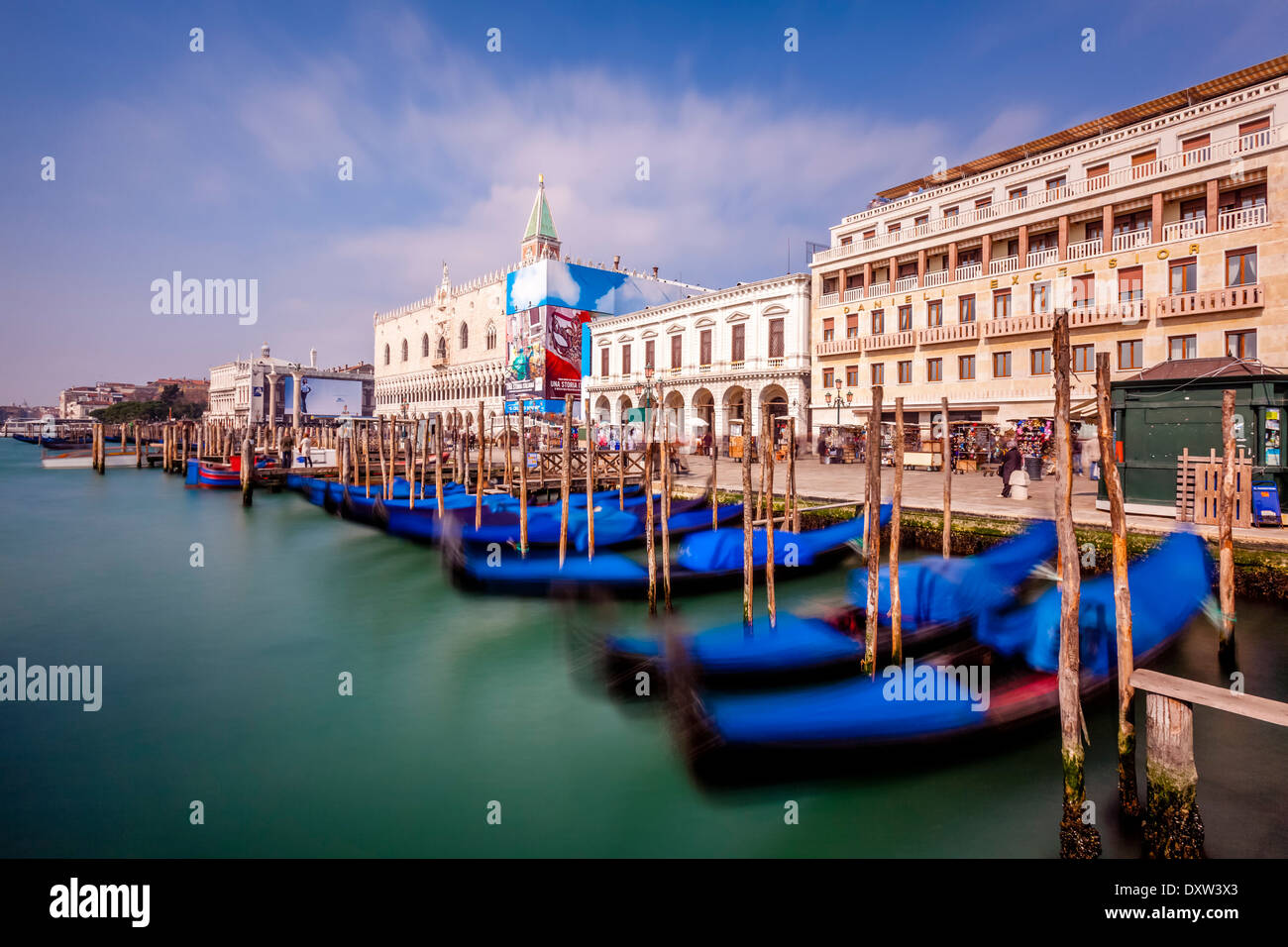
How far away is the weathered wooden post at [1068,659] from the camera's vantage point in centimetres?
396

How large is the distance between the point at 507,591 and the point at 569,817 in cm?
551

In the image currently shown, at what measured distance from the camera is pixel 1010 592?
7668mm

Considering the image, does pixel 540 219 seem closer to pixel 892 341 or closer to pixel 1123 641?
pixel 892 341

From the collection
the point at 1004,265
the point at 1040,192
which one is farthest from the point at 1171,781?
the point at 1040,192

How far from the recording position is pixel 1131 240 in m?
19.1

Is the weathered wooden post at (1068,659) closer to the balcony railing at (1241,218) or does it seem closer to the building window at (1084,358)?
the building window at (1084,358)

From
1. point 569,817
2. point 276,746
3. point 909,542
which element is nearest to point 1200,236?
point 909,542

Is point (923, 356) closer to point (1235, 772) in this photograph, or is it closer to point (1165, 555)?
point (1165, 555)

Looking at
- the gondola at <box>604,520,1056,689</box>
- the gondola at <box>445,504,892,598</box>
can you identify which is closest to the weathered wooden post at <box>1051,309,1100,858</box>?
the gondola at <box>604,520,1056,689</box>

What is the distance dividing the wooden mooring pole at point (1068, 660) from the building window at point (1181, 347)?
18.0 m

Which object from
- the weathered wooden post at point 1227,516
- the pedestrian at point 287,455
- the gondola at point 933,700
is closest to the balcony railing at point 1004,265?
the weathered wooden post at point 1227,516

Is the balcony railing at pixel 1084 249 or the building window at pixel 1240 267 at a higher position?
the balcony railing at pixel 1084 249

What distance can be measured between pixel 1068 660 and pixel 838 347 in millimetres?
23047

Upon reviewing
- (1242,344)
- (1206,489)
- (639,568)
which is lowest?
(639,568)
